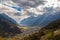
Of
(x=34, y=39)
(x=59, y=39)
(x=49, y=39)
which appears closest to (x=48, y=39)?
(x=49, y=39)

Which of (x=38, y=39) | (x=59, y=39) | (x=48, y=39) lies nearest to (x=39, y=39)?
(x=38, y=39)

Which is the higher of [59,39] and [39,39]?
[39,39]

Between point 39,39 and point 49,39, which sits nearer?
point 49,39

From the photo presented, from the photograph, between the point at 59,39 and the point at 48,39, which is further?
the point at 48,39

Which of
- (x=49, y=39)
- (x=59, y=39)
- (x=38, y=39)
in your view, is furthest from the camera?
(x=38, y=39)

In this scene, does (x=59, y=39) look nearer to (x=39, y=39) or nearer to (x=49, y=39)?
(x=49, y=39)

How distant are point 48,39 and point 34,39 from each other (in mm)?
13069

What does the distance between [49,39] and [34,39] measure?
14872 mm

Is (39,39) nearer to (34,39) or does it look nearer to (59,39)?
(34,39)

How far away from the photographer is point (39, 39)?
175250mm

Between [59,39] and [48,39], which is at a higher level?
[48,39]

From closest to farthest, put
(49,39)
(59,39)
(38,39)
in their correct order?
(59,39)
(49,39)
(38,39)

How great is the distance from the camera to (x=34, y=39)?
550ft

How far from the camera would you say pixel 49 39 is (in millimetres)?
158125
